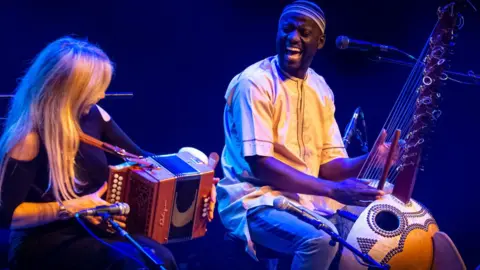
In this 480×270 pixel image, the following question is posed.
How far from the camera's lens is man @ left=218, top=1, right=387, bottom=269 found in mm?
3326

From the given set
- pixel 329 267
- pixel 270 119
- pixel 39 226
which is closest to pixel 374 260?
pixel 329 267

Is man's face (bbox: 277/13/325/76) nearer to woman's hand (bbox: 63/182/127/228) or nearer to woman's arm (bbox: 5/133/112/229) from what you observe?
woman's hand (bbox: 63/182/127/228)

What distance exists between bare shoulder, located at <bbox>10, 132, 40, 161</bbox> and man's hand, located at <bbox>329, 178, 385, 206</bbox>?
1592 mm

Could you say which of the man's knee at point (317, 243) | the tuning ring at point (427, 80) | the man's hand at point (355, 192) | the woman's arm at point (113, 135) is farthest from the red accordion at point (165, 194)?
the tuning ring at point (427, 80)

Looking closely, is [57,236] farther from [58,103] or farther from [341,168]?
[341,168]

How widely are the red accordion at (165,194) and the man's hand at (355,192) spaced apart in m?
0.72

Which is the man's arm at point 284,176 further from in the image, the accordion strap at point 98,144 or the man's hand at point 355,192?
the accordion strap at point 98,144

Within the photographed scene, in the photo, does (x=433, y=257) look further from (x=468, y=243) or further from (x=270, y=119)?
(x=468, y=243)

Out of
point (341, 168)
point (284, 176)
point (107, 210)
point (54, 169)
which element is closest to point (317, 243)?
point (284, 176)

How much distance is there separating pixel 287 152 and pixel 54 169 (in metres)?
1.44

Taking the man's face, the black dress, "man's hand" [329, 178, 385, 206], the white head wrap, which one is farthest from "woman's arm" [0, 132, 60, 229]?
the white head wrap

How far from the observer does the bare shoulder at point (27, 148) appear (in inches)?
108

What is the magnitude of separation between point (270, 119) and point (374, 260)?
1.11 m

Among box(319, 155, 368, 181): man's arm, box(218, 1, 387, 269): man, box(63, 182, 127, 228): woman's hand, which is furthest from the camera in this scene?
box(319, 155, 368, 181): man's arm
